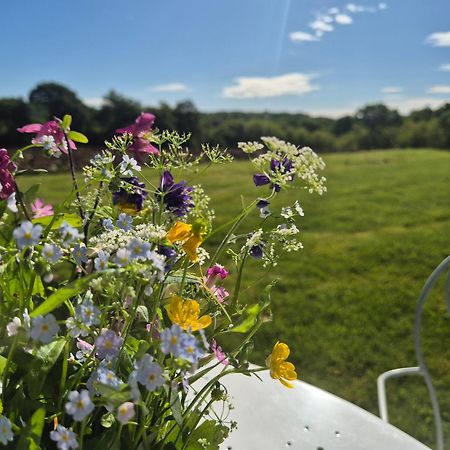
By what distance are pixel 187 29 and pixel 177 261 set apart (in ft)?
36.8

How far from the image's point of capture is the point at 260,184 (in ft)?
1.74

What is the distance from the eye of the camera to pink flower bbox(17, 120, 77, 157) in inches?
17.6

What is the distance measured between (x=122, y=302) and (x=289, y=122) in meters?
8.87

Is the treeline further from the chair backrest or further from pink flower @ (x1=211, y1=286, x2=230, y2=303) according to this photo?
pink flower @ (x1=211, y1=286, x2=230, y2=303)

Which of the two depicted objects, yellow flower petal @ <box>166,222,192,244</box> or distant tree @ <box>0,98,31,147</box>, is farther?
distant tree @ <box>0,98,31,147</box>

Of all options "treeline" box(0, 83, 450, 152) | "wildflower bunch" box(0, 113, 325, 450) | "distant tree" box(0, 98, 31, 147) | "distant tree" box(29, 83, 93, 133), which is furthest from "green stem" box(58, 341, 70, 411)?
"distant tree" box(29, 83, 93, 133)

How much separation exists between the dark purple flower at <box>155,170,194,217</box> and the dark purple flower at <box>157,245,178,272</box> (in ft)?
0.13

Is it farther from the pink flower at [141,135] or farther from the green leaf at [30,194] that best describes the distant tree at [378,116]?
the green leaf at [30,194]

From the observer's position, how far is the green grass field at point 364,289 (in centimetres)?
250

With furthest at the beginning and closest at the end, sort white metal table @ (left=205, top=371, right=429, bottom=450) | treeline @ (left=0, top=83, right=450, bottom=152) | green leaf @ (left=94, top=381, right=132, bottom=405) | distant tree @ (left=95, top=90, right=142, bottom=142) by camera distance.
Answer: treeline @ (left=0, top=83, right=450, bottom=152) < distant tree @ (left=95, top=90, right=142, bottom=142) < white metal table @ (left=205, top=371, right=429, bottom=450) < green leaf @ (left=94, top=381, right=132, bottom=405)

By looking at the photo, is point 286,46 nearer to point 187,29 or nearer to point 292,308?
point 187,29

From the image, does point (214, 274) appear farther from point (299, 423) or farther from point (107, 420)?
point (299, 423)

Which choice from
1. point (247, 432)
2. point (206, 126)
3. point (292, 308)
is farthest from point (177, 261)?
point (206, 126)

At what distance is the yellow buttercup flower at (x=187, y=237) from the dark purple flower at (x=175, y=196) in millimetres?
48
